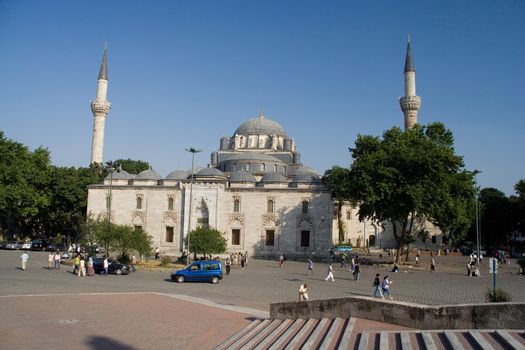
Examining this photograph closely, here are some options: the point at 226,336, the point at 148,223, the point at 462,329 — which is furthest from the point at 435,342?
the point at 148,223

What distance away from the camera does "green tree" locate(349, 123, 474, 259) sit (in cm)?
3394

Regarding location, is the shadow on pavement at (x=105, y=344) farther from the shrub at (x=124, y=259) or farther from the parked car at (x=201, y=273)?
the shrub at (x=124, y=259)

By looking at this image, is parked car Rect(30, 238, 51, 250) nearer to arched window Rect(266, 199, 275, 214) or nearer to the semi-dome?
the semi-dome

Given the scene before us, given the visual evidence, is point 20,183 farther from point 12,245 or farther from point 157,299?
point 157,299

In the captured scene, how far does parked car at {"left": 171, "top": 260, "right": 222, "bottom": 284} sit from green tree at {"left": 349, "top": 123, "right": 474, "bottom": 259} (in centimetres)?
1489

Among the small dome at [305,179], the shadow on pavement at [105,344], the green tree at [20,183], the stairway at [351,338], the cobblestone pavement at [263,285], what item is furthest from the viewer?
the green tree at [20,183]

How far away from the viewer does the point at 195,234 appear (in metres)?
34.7

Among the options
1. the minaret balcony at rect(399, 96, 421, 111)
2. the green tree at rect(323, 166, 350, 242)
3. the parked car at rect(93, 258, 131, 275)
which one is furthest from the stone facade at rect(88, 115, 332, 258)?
the minaret balcony at rect(399, 96, 421, 111)

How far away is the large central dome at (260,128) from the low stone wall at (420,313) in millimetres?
50378

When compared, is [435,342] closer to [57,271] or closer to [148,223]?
[57,271]

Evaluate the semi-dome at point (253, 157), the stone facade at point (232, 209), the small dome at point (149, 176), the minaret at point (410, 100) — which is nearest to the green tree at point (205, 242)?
the stone facade at point (232, 209)

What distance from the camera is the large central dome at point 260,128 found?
62.7 meters

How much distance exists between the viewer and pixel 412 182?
34.5 metres

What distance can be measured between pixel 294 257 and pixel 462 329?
31.2 meters
